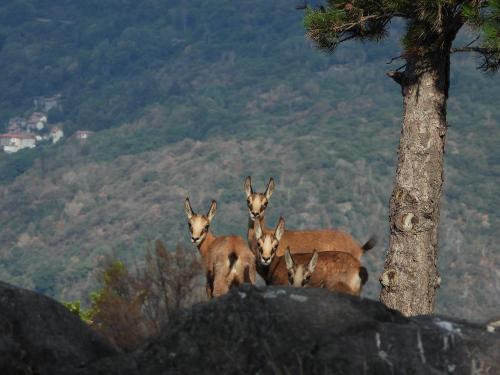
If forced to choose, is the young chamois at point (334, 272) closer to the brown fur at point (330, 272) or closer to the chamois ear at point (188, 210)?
the brown fur at point (330, 272)

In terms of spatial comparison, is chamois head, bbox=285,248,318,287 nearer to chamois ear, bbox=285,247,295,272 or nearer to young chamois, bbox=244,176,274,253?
chamois ear, bbox=285,247,295,272

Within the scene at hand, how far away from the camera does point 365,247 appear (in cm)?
1758

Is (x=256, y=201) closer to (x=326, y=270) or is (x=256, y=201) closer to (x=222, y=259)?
(x=222, y=259)

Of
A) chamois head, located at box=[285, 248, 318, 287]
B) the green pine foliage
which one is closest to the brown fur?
chamois head, located at box=[285, 248, 318, 287]

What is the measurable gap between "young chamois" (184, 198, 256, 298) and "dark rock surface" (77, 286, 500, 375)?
673 cm

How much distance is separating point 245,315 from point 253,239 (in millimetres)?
8330

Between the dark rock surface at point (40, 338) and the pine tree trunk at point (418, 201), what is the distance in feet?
21.9

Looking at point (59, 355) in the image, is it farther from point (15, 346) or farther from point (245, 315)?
point (245, 315)

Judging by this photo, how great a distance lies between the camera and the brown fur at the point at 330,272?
49.3ft

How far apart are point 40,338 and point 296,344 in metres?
2.30

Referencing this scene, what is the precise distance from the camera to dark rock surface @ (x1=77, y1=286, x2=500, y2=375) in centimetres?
755

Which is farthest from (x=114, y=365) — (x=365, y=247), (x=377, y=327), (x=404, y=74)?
(x=365, y=247)

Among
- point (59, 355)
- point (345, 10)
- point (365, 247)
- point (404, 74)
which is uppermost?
point (345, 10)

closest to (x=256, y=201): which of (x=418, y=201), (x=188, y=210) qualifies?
(x=188, y=210)
